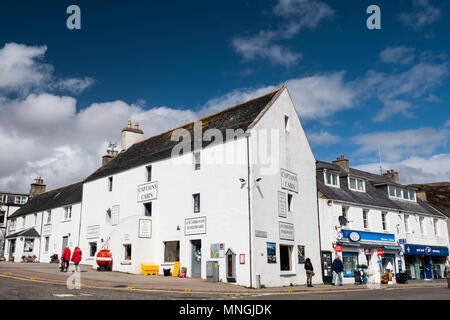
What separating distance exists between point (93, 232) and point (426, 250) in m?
28.9

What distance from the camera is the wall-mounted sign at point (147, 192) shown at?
29.4m

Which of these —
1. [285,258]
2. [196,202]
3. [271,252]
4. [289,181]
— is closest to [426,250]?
[289,181]

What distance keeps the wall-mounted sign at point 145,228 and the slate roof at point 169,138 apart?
4511mm

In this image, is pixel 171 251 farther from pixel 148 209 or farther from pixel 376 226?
pixel 376 226

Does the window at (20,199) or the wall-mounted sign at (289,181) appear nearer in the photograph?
the wall-mounted sign at (289,181)

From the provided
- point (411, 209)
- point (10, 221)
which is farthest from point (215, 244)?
point (10, 221)

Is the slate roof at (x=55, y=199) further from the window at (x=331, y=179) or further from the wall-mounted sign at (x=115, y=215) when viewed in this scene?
the window at (x=331, y=179)

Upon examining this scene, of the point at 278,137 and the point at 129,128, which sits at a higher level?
the point at 129,128

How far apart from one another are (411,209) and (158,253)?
23.6 m

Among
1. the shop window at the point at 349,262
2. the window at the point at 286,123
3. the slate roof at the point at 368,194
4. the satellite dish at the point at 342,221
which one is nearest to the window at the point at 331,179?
the slate roof at the point at 368,194

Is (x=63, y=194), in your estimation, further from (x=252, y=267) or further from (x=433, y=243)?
(x=433, y=243)

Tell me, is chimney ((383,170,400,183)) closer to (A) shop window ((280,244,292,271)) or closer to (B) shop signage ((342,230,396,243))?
(B) shop signage ((342,230,396,243))

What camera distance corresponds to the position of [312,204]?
95.0 feet
